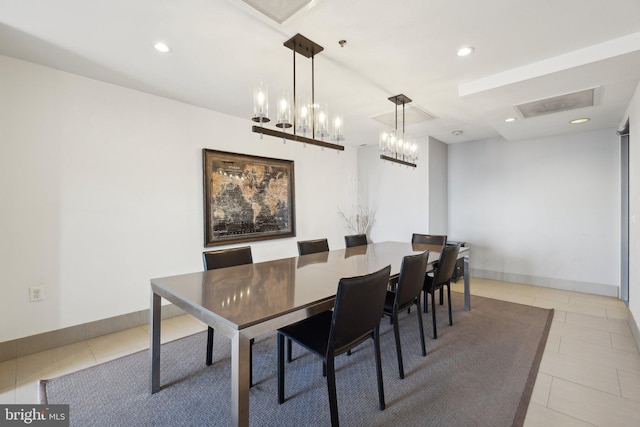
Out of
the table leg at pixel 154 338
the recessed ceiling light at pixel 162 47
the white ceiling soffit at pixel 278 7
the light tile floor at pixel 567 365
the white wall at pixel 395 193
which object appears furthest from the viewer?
the white wall at pixel 395 193

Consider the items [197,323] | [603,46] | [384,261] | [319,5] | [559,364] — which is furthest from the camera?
[197,323]

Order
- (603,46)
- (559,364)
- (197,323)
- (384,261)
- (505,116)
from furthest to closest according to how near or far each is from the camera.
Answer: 1. (505,116)
2. (197,323)
3. (384,261)
4. (559,364)
5. (603,46)

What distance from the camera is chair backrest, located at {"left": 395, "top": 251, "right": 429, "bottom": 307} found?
2.09 m

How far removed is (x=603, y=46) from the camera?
209 centimetres

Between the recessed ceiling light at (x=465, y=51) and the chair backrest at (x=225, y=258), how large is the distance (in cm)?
240

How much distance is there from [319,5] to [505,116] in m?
2.78

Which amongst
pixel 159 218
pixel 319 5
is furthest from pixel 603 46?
pixel 159 218

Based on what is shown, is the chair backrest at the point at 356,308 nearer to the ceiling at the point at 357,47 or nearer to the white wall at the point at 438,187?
the ceiling at the point at 357,47

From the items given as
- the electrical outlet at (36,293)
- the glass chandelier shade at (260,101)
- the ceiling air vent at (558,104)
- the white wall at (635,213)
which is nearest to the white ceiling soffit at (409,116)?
the ceiling air vent at (558,104)

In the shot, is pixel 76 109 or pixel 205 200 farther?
pixel 205 200

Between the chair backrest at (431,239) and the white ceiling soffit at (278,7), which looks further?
the chair backrest at (431,239)

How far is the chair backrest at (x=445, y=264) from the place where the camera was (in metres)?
2.74

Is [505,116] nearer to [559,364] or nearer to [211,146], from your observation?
[559,364]

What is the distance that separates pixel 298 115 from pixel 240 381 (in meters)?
1.82
